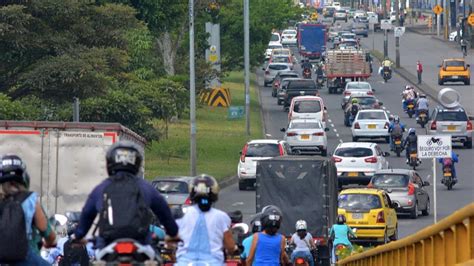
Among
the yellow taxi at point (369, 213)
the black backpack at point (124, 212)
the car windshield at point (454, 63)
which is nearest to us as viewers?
the black backpack at point (124, 212)

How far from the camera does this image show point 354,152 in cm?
4662

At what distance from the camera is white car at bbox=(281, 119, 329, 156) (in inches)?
2135

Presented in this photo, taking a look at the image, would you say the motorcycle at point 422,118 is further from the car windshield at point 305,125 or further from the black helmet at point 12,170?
the black helmet at point 12,170

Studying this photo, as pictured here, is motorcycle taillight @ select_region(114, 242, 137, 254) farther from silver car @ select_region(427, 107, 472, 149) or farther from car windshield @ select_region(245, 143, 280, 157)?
silver car @ select_region(427, 107, 472, 149)

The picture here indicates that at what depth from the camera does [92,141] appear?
27625 mm

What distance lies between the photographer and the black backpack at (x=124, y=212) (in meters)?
10.0

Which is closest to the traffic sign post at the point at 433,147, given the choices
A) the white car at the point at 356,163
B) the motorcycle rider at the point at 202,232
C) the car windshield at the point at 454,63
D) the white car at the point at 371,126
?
the white car at the point at 356,163

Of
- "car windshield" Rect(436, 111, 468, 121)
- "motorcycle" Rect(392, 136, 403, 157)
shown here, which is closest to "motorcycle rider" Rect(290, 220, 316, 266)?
"motorcycle" Rect(392, 136, 403, 157)

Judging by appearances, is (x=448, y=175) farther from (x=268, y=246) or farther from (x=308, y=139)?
(x=268, y=246)

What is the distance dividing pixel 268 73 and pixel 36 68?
51583mm

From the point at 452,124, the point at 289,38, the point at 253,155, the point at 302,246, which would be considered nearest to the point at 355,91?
the point at 452,124

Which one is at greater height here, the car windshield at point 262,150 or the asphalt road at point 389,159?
the car windshield at point 262,150

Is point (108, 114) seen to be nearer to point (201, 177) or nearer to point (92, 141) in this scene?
point (92, 141)

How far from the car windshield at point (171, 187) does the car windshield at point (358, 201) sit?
350 cm
